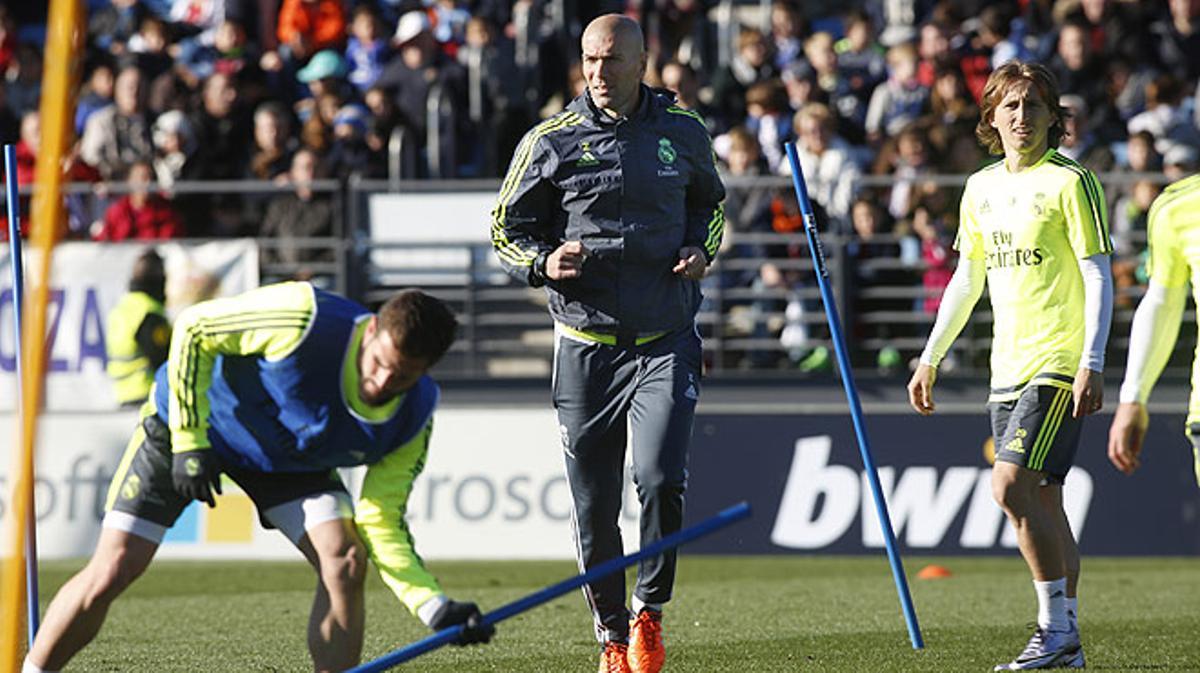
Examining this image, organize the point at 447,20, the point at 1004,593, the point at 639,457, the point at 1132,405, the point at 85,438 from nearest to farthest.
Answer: the point at 1132,405 → the point at 639,457 → the point at 1004,593 → the point at 85,438 → the point at 447,20

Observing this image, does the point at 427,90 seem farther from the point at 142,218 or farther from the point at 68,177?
the point at 68,177

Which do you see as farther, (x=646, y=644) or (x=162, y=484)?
(x=646, y=644)

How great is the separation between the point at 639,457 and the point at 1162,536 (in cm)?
756

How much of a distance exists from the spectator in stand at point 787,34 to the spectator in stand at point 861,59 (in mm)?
336

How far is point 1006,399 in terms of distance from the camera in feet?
28.7

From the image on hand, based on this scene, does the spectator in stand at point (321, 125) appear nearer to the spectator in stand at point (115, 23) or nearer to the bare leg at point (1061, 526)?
the spectator in stand at point (115, 23)

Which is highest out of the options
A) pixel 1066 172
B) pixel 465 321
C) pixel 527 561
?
pixel 1066 172

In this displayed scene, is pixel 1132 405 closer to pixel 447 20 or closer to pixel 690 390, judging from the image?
pixel 690 390

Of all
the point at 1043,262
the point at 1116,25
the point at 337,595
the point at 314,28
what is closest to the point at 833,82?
the point at 1116,25

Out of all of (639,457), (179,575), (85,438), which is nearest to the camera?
(639,457)

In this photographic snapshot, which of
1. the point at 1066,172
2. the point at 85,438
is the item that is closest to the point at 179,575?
the point at 85,438

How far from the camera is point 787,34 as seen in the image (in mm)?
18141

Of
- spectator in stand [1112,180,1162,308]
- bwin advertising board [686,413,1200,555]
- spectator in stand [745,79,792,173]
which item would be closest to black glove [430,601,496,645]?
bwin advertising board [686,413,1200,555]

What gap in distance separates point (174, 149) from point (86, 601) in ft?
34.4
